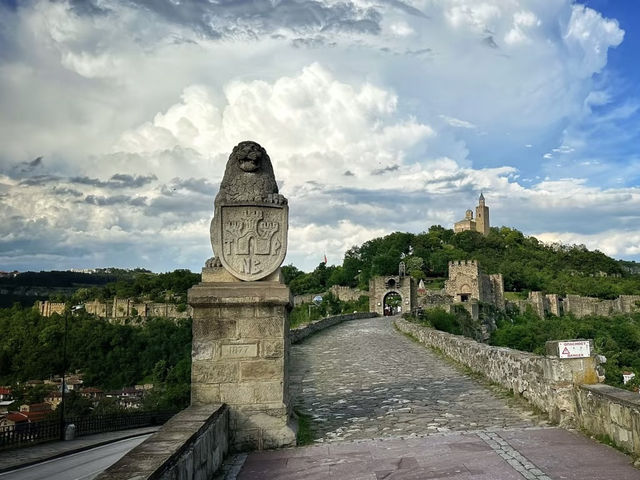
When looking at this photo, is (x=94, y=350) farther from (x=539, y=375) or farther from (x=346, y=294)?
(x=539, y=375)

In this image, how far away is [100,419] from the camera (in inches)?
770

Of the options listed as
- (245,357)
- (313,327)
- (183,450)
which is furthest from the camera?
(313,327)

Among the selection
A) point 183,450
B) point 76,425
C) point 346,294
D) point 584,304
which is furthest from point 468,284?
point 183,450

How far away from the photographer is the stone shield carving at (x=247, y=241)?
559 centimetres

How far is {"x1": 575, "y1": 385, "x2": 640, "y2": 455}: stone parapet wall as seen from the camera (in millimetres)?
4352

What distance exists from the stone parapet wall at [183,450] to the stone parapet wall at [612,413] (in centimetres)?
343

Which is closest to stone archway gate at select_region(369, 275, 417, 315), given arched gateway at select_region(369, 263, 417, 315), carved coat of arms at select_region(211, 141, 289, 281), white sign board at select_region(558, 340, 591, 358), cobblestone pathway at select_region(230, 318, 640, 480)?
arched gateway at select_region(369, 263, 417, 315)

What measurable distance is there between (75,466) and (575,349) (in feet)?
40.1

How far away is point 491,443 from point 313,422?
2.35 metres

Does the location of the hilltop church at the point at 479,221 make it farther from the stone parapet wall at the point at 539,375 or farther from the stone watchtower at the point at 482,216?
the stone parapet wall at the point at 539,375

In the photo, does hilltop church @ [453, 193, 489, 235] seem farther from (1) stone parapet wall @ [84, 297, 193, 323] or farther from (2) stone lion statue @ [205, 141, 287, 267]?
(2) stone lion statue @ [205, 141, 287, 267]

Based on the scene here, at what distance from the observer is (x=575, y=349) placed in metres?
5.86

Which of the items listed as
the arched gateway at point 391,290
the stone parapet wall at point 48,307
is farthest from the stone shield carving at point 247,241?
the stone parapet wall at point 48,307

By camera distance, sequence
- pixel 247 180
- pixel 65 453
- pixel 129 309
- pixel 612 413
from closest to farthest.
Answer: pixel 612 413, pixel 247 180, pixel 65 453, pixel 129 309
